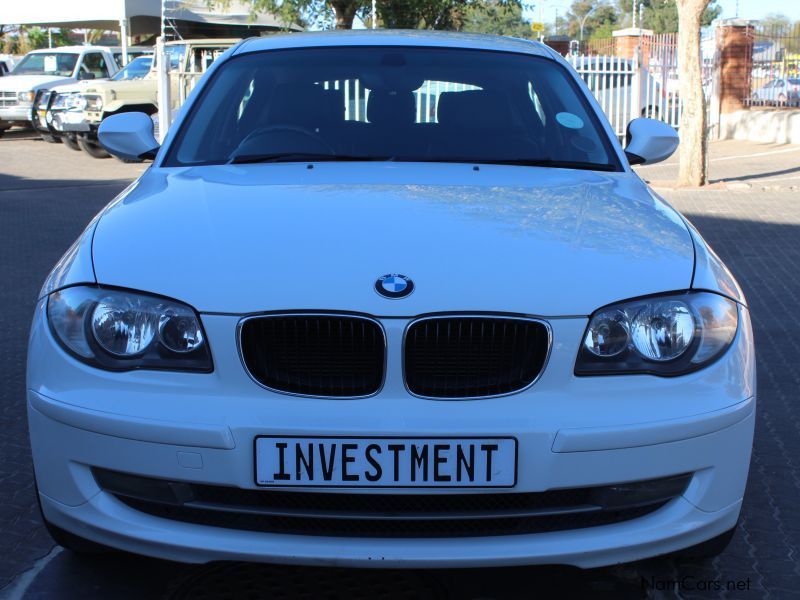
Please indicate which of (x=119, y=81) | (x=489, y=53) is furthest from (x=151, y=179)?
(x=119, y=81)

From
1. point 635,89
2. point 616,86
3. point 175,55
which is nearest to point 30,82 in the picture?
point 175,55

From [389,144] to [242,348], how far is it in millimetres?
1541

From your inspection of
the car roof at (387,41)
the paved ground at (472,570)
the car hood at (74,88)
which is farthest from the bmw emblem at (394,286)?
the car hood at (74,88)

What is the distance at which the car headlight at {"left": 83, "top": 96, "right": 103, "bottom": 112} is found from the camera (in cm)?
1878

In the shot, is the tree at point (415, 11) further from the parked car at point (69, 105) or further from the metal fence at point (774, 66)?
the parked car at point (69, 105)

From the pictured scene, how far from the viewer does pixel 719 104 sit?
1001 inches

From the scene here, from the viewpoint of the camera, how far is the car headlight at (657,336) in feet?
8.69

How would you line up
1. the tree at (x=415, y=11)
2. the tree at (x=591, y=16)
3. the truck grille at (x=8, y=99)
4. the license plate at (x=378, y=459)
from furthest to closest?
the tree at (x=591, y=16) → the tree at (x=415, y=11) → the truck grille at (x=8, y=99) → the license plate at (x=378, y=459)

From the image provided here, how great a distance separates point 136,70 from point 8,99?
418 cm

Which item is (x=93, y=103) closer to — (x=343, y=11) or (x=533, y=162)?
(x=343, y=11)

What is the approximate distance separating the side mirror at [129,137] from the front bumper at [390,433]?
1847 mm

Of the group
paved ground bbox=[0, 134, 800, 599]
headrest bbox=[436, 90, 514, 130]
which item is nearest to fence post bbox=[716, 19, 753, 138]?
paved ground bbox=[0, 134, 800, 599]

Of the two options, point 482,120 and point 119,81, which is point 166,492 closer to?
point 482,120

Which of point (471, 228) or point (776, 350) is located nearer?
point (471, 228)
